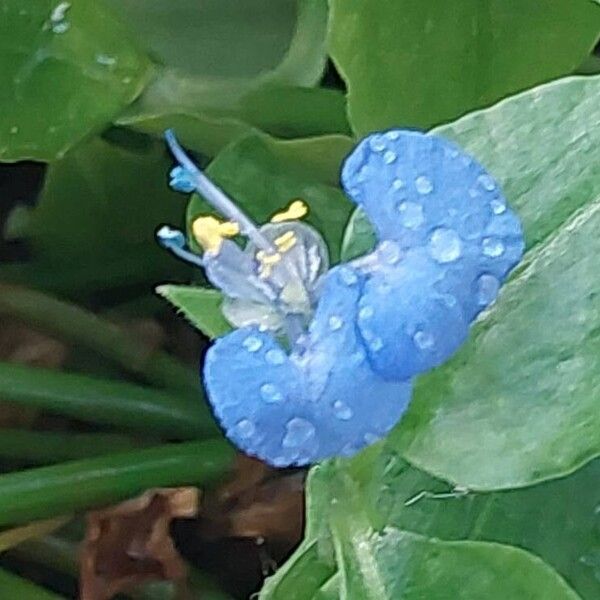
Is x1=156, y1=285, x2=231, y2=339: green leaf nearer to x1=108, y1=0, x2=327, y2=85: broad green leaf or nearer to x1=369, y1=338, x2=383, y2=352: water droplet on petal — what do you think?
x1=369, y1=338, x2=383, y2=352: water droplet on petal

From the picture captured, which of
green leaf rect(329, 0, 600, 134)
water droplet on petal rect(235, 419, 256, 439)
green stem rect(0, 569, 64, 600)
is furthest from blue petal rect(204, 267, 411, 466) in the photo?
green stem rect(0, 569, 64, 600)

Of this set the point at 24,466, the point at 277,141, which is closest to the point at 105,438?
the point at 24,466

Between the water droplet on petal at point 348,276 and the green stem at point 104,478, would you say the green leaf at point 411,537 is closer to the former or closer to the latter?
the water droplet on petal at point 348,276

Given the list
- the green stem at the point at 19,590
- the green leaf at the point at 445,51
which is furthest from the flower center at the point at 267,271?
the green stem at the point at 19,590


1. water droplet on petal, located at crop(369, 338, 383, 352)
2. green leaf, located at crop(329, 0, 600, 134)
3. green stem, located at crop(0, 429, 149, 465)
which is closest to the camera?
water droplet on petal, located at crop(369, 338, 383, 352)

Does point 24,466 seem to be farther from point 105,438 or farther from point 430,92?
point 430,92

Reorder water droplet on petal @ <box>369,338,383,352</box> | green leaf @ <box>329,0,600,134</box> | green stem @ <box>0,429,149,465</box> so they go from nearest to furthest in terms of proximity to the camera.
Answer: water droplet on petal @ <box>369,338,383,352</box> → green leaf @ <box>329,0,600,134</box> → green stem @ <box>0,429,149,465</box>
